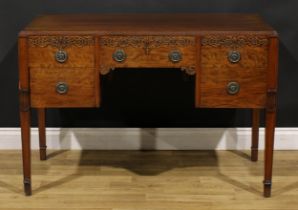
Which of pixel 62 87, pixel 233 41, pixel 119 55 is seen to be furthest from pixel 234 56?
pixel 62 87

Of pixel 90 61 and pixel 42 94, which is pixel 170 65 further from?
pixel 42 94

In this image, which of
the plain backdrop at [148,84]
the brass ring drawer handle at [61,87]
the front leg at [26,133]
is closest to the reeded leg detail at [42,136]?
the plain backdrop at [148,84]

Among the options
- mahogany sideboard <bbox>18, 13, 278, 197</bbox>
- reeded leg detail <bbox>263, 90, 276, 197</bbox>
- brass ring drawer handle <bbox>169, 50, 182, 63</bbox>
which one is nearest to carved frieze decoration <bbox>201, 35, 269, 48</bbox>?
mahogany sideboard <bbox>18, 13, 278, 197</bbox>

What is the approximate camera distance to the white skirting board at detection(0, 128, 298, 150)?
3.54 metres

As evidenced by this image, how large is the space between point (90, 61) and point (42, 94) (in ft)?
0.83

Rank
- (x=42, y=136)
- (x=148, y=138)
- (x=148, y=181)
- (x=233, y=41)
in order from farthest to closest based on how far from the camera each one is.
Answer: (x=148, y=138), (x=42, y=136), (x=148, y=181), (x=233, y=41)

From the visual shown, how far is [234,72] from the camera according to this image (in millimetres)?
2816

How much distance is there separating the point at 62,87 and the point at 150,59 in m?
0.39

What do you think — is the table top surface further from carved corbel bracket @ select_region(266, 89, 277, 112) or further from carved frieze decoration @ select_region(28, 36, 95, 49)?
carved corbel bracket @ select_region(266, 89, 277, 112)

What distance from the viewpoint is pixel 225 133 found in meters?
3.54

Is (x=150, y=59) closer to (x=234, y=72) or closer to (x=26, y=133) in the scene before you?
(x=234, y=72)

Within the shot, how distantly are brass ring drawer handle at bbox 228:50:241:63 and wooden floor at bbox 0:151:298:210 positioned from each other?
63 cm

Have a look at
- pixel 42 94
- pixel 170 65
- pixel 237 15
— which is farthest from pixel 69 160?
pixel 237 15

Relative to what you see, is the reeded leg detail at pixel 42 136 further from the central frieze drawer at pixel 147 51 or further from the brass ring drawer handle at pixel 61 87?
the central frieze drawer at pixel 147 51
